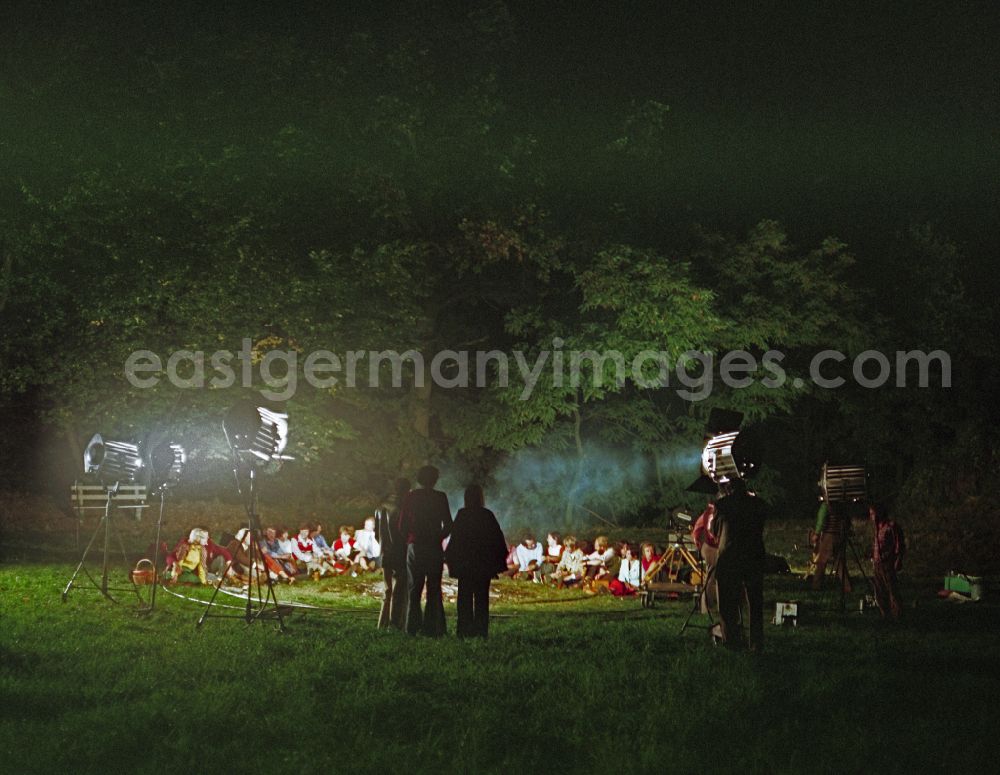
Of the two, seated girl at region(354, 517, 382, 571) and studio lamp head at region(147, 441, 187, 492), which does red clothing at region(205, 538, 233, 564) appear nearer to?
seated girl at region(354, 517, 382, 571)

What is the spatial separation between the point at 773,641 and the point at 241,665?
540 centimetres

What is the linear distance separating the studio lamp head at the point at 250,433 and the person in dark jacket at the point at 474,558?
227 cm

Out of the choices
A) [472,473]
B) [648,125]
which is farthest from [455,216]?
[472,473]

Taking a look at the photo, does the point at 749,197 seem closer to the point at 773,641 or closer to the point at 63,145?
the point at 63,145

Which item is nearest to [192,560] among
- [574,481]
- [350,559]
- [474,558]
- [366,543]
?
[350,559]

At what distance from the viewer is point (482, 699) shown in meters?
7.61

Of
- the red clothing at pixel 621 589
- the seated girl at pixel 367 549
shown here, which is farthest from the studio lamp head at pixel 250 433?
the seated girl at pixel 367 549

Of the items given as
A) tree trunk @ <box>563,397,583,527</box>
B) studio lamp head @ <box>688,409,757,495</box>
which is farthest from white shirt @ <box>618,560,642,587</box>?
tree trunk @ <box>563,397,583,527</box>

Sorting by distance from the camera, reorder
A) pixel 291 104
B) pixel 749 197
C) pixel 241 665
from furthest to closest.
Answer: pixel 749 197, pixel 291 104, pixel 241 665

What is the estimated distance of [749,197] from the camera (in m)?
28.4

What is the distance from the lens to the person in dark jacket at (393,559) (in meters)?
11.3

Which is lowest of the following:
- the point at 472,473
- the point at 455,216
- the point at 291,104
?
the point at 472,473

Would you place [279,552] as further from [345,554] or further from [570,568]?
[570,568]

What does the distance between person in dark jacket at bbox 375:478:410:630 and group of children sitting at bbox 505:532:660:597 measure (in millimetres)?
5870
